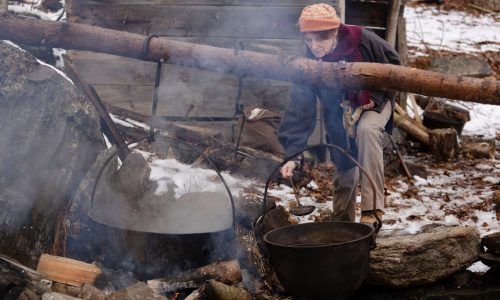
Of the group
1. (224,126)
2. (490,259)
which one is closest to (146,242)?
(490,259)

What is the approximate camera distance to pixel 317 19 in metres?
4.87

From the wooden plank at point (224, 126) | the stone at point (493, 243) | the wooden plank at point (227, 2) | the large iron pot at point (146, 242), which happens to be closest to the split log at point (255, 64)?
the large iron pot at point (146, 242)

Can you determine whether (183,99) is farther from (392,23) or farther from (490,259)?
(490,259)

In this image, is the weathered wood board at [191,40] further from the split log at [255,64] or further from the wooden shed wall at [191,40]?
the split log at [255,64]

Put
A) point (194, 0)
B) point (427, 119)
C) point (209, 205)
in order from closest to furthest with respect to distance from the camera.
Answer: point (209, 205) → point (194, 0) → point (427, 119)

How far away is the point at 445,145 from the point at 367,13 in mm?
2937

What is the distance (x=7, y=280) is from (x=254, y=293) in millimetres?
1895

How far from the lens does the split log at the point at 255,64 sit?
15.9 ft

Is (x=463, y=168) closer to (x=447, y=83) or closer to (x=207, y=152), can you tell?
(x=207, y=152)

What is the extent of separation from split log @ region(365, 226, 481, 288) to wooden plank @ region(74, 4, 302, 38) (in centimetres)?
453

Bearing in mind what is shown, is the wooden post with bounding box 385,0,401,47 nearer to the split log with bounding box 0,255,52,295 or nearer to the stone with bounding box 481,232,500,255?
the stone with bounding box 481,232,500,255

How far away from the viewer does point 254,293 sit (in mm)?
4934

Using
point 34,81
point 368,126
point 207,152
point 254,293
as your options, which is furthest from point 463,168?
point 34,81

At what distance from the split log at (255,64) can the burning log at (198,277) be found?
1.64m
